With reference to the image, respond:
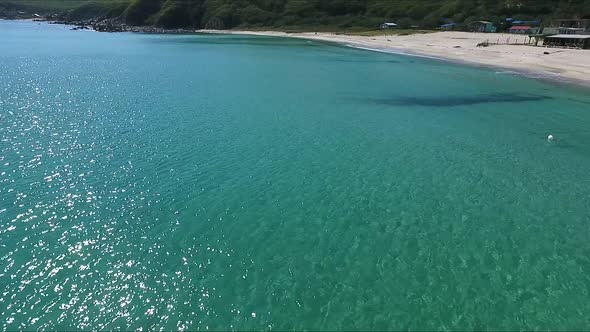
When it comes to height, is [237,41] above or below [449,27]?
below

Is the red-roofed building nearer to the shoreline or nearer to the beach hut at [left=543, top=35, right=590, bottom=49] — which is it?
the shoreline

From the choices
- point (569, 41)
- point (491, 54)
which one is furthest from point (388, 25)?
point (569, 41)

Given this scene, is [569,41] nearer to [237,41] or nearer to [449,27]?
[449,27]

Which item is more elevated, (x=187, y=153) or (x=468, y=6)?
(x=468, y=6)

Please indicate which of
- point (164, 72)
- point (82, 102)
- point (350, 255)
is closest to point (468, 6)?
point (164, 72)

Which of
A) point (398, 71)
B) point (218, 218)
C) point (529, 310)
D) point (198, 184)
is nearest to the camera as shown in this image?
point (529, 310)

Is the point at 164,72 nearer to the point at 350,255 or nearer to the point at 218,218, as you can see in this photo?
the point at 218,218

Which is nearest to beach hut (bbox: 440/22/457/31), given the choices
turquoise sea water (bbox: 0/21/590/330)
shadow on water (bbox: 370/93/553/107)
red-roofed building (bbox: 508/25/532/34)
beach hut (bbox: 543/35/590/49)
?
red-roofed building (bbox: 508/25/532/34)
